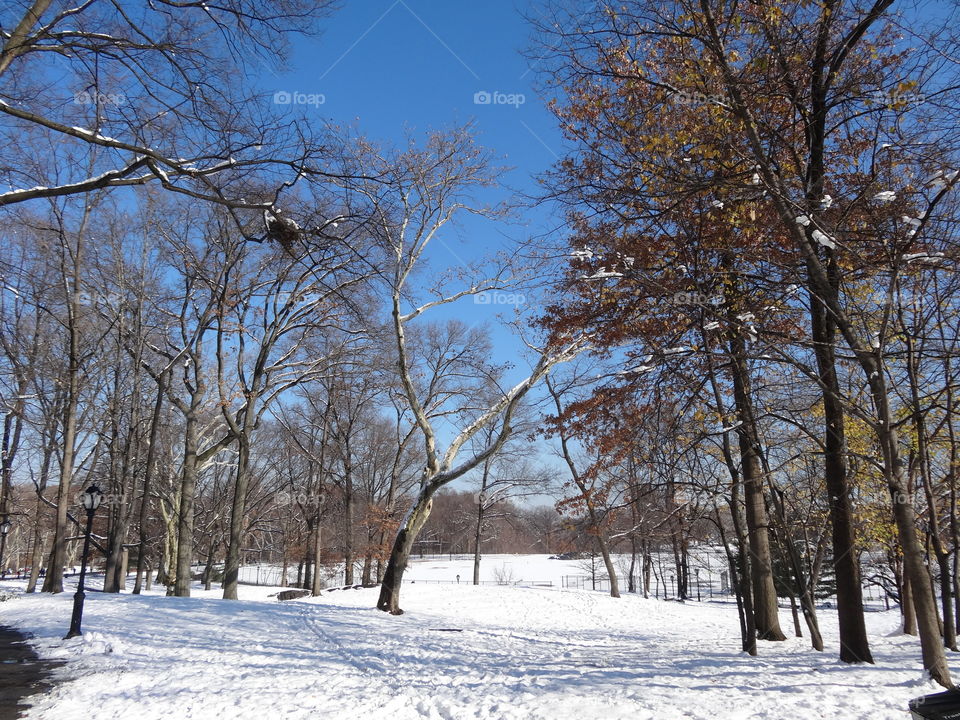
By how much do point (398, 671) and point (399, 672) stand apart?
73 mm

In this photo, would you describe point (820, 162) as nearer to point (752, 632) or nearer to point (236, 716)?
point (752, 632)

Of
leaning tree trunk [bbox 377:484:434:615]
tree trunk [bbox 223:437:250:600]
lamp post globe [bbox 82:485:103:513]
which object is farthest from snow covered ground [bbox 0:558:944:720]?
A: tree trunk [bbox 223:437:250:600]

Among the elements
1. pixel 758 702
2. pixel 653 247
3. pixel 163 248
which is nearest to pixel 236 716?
pixel 758 702

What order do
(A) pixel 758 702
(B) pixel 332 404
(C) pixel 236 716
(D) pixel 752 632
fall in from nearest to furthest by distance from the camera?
(C) pixel 236 716 < (A) pixel 758 702 < (D) pixel 752 632 < (B) pixel 332 404

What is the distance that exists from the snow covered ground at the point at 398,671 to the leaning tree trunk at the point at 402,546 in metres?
1.97

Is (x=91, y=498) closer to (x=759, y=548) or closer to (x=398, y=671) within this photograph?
(x=398, y=671)

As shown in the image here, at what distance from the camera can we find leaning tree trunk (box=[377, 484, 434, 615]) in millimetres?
14992

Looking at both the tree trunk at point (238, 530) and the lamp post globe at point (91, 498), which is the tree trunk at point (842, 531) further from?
the tree trunk at point (238, 530)

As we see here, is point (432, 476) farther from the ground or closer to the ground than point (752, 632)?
farther from the ground

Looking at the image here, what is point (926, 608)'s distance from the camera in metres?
5.89

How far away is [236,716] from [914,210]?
340 inches

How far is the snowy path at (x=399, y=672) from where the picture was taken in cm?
586

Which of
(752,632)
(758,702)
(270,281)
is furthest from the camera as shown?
(270,281)

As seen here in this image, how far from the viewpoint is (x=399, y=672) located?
7750 mm
